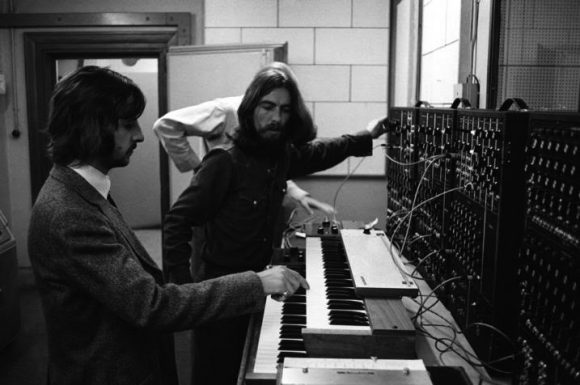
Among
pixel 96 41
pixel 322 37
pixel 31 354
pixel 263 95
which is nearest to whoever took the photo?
pixel 263 95

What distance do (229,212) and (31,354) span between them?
202 cm

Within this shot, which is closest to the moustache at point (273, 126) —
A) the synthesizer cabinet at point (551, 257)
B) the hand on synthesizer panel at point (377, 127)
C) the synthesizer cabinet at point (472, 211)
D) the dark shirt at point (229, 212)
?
the dark shirt at point (229, 212)

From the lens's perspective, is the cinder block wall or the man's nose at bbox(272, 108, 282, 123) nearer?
the man's nose at bbox(272, 108, 282, 123)

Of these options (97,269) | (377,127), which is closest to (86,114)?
(97,269)

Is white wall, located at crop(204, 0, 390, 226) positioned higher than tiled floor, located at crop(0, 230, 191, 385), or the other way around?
white wall, located at crop(204, 0, 390, 226)

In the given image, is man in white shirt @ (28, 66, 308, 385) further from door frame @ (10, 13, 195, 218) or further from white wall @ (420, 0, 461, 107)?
door frame @ (10, 13, 195, 218)

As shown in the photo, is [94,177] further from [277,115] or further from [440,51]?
[440,51]

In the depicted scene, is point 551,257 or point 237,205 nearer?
point 551,257

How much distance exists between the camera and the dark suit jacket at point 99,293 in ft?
4.69

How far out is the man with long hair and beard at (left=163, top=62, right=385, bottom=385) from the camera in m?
2.38

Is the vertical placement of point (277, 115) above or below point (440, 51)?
below

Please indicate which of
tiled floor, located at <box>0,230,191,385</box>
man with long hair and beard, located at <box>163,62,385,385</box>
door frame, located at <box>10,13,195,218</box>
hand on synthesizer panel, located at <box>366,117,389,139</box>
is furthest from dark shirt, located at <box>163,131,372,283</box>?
door frame, located at <box>10,13,195,218</box>

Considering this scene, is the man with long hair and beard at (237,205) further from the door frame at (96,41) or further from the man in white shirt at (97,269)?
the door frame at (96,41)

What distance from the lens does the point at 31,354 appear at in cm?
377
